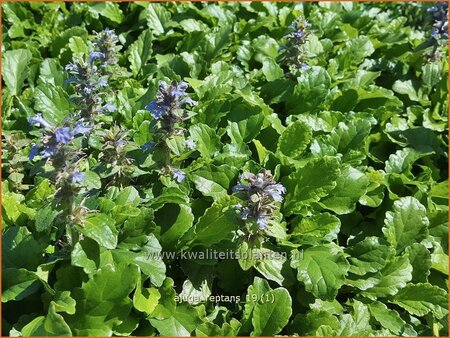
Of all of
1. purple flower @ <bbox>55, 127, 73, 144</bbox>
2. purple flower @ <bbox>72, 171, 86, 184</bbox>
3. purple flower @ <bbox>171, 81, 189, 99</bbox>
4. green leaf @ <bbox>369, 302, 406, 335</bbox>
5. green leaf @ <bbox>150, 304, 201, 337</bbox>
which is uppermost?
purple flower @ <bbox>55, 127, 73, 144</bbox>

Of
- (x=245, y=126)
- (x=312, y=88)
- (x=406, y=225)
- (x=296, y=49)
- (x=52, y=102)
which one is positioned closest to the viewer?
(x=406, y=225)

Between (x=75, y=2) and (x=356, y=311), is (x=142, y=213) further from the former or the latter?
(x=75, y=2)

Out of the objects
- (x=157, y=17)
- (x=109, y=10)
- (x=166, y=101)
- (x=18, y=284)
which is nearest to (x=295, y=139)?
(x=166, y=101)

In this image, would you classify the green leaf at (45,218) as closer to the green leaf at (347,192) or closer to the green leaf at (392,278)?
the green leaf at (347,192)

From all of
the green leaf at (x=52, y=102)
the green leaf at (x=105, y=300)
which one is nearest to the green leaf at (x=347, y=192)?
the green leaf at (x=105, y=300)

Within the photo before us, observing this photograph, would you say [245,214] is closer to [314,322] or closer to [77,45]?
[314,322]

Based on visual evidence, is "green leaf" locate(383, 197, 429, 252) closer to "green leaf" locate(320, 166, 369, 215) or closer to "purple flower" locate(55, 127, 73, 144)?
"green leaf" locate(320, 166, 369, 215)

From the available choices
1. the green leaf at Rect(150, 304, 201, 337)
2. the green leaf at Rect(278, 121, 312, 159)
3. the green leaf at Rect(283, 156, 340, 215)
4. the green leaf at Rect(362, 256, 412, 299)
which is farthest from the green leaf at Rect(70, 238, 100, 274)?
the green leaf at Rect(362, 256, 412, 299)
